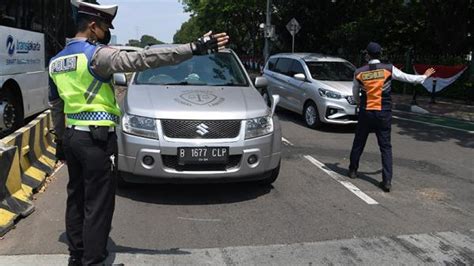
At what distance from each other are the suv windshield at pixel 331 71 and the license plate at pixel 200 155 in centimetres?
680

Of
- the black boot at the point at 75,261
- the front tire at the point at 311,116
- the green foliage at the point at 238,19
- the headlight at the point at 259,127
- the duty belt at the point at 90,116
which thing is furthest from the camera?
the green foliage at the point at 238,19

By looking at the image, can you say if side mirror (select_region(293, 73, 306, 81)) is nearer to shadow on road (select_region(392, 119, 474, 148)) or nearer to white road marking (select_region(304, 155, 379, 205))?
shadow on road (select_region(392, 119, 474, 148))

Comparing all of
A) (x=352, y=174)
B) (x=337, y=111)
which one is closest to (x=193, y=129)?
(x=352, y=174)

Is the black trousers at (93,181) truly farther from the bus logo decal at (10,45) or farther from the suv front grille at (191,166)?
the bus logo decal at (10,45)

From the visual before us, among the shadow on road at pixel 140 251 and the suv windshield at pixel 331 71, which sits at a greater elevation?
the suv windshield at pixel 331 71

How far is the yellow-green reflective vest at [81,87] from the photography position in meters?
3.37

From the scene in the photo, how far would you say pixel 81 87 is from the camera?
11.2 ft

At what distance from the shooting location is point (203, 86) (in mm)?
6535

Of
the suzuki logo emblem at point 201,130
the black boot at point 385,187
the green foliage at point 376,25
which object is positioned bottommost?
the black boot at point 385,187

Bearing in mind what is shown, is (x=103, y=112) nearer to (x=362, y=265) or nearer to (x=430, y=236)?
(x=362, y=265)

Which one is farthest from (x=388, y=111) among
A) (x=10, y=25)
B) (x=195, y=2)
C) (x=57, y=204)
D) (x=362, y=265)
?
(x=195, y=2)

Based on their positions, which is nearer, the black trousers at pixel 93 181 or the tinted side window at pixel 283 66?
the black trousers at pixel 93 181

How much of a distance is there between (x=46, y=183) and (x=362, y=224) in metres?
3.91

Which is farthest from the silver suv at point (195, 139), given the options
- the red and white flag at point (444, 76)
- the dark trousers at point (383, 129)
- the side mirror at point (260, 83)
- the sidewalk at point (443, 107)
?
the red and white flag at point (444, 76)
